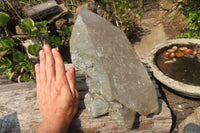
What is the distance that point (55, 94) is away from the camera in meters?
1.19

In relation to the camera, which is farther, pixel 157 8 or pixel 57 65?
pixel 157 8

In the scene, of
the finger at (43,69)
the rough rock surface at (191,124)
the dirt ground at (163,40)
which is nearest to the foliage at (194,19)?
the dirt ground at (163,40)

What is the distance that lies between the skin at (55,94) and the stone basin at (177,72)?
128cm

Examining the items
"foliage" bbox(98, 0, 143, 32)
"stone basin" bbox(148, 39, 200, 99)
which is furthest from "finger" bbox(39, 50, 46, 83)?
"foliage" bbox(98, 0, 143, 32)

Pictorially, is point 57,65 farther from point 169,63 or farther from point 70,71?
point 169,63

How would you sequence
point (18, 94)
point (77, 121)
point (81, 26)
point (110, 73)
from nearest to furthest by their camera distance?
1. point (110, 73)
2. point (81, 26)
3. point (77, 121)
4. point (18, 94)

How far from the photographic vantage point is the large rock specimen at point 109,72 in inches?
43.7

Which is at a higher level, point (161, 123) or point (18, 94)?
point (18, 94)

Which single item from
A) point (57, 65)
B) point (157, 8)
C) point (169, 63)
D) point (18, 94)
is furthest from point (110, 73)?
point (157, 8)

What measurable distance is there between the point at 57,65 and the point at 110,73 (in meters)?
0.52

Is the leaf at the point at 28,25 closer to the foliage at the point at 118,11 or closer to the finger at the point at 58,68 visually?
the finger at the point at 58,68

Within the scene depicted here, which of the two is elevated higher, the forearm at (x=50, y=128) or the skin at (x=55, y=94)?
the skin at (x=55, y=94)

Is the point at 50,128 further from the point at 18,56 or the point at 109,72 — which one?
the point at 18,56

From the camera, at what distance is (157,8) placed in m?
5.64
